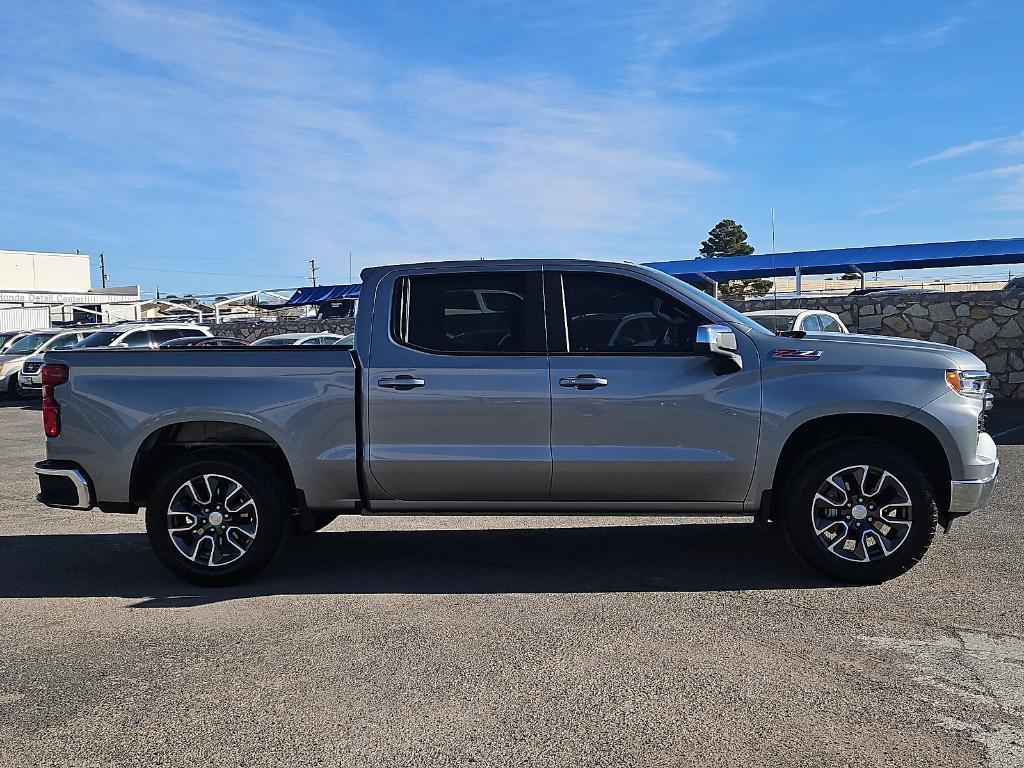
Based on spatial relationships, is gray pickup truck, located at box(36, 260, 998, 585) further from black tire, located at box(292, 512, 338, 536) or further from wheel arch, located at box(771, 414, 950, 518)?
black tire, located at box(292, 512, 338, 536)

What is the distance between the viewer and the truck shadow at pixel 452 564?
5863 millimetres

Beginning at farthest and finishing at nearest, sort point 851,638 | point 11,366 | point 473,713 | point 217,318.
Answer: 1. point 217,318
2. point 11,366
3. point 851,638
4. point 473,713

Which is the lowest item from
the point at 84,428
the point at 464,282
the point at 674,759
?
the point at 674,759

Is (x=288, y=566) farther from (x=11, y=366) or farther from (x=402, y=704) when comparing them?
(x=11, y=366)

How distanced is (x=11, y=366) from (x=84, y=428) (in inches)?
766

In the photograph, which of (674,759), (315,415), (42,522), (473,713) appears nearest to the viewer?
(674,759)

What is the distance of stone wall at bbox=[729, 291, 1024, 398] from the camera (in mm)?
16719

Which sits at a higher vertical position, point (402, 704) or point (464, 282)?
point (464, 282)

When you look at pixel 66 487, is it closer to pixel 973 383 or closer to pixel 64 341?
pixel 973 383

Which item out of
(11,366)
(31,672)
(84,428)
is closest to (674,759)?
(31,672)

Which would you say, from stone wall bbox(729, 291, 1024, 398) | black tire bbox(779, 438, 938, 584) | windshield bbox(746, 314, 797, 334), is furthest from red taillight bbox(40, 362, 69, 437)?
stone wall bbox(729, 291, 1024, 398)

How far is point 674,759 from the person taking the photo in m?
3.51

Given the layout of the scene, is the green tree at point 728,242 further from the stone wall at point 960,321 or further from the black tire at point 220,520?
the black tire at point 220,520

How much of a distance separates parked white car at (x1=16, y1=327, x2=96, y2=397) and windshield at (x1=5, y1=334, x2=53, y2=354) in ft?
0.78
